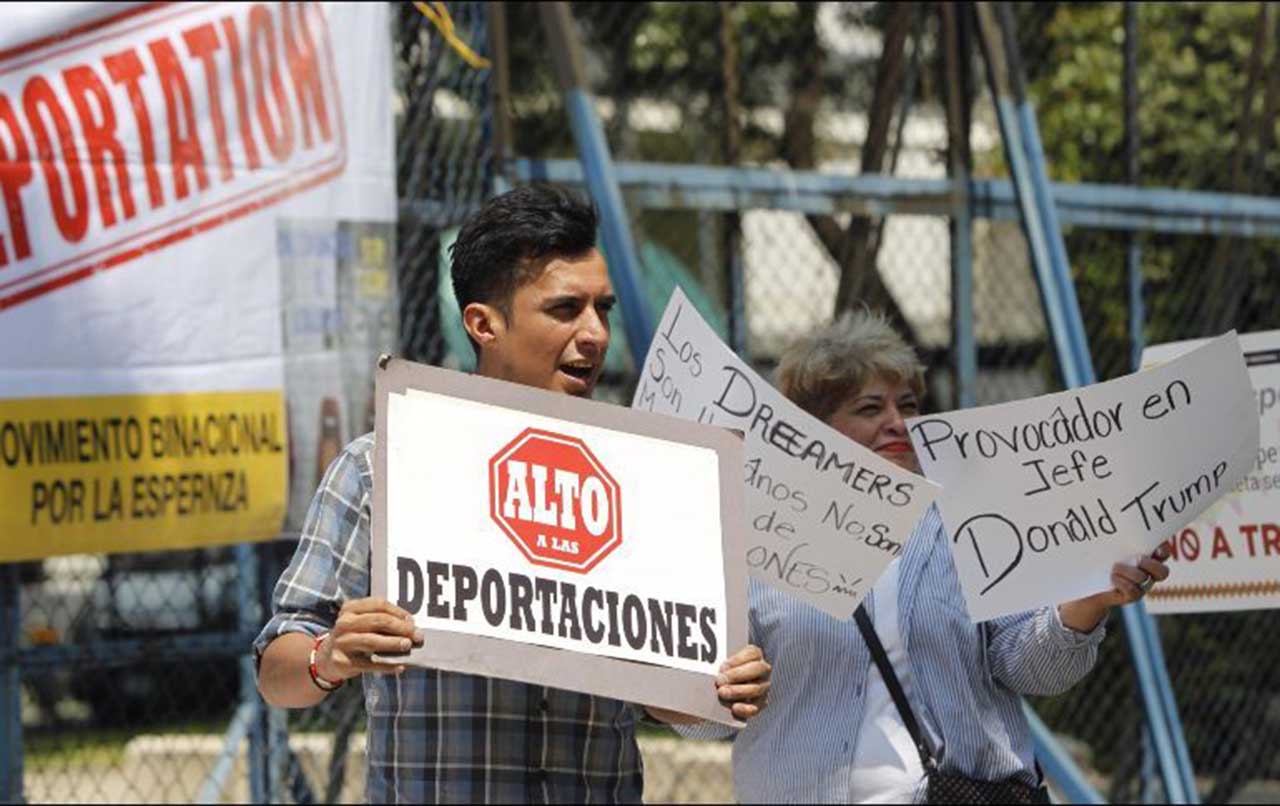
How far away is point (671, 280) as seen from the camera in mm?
7848

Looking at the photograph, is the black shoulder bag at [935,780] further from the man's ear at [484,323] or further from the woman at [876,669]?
the man's ear at [484,323]

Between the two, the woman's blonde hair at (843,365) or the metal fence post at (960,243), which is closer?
the woman's blonde hair at (843,365)

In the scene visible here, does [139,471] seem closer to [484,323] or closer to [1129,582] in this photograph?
[484,323]

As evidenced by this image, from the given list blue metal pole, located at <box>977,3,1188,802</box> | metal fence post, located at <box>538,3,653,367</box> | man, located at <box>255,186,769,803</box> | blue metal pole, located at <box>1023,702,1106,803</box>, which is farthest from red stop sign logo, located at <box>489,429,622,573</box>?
blue metal pole, located at <box>977,3,1188,802</box>

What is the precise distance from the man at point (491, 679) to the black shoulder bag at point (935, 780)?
2.89 feet

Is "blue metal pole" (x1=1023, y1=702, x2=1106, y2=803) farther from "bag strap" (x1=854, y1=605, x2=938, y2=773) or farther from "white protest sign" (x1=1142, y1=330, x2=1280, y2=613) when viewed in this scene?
"bag strap" (x1=854, y1=605, x2=938, y2=773)

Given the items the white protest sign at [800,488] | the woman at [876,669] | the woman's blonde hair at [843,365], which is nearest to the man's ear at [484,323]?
the white protest sign at [800,488]

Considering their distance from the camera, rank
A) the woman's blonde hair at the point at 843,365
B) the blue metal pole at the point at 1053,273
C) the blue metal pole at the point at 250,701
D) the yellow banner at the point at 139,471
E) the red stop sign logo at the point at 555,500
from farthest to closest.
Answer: the blue metal pole at the point at 1053,273 < the blue metal pole at the point at 250,701 < the yellow banner at the point at 139,471 < the woman's blonde hair at the point at 843,365 < the red stop sign logo at the point at 555,500

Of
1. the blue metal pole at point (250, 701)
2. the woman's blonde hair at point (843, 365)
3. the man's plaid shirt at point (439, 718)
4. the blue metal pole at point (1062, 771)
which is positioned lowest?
the blue metal pole at point (1062, 771)

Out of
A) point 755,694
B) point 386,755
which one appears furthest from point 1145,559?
point 386,755

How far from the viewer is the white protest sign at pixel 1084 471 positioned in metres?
3.71

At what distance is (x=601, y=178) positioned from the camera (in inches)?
219

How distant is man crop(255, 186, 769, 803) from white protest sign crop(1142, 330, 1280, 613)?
1467mm

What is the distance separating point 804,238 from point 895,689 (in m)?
6.40
